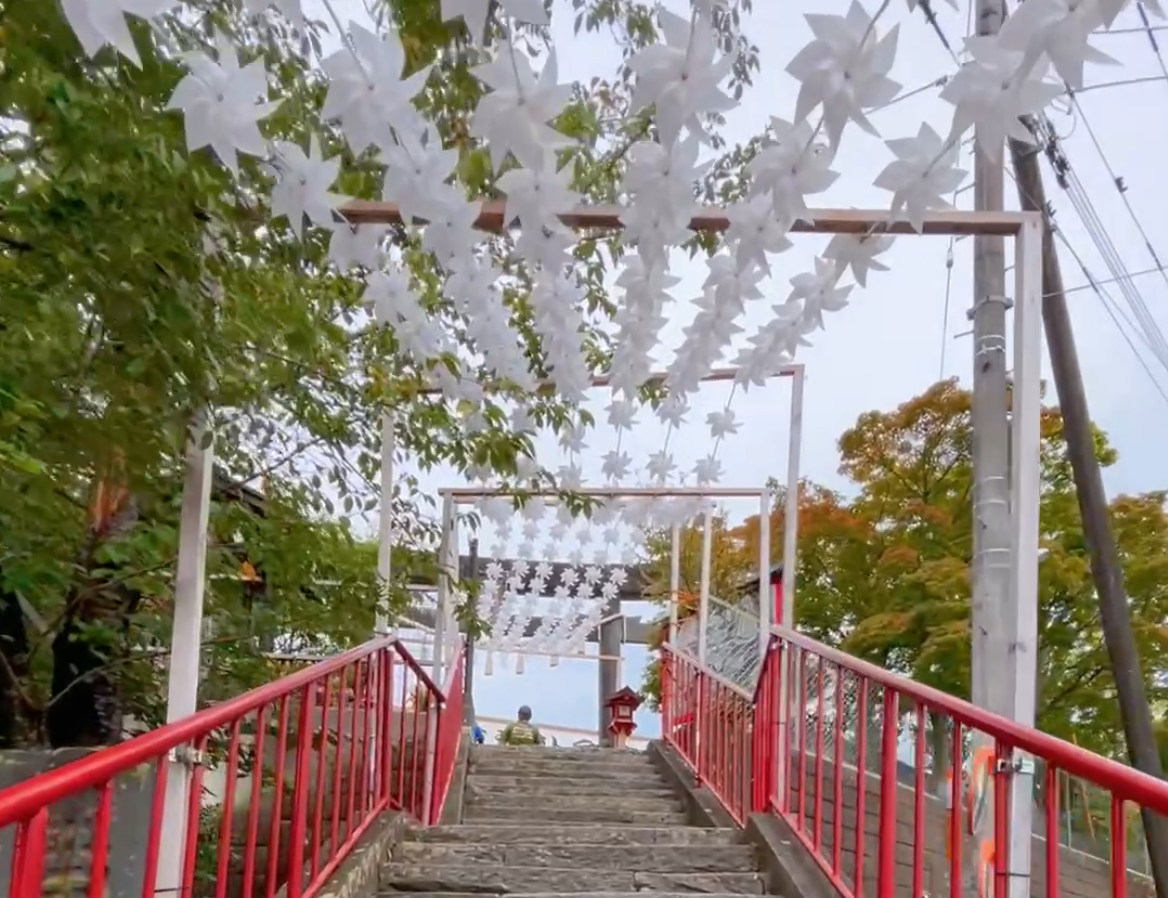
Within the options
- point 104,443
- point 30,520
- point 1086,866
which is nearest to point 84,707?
point 30,520

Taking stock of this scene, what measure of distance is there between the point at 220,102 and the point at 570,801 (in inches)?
176

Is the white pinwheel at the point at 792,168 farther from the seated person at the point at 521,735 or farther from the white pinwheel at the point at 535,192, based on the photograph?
the seated person at the point at 521,735

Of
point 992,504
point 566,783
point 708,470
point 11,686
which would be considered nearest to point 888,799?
point 992,504

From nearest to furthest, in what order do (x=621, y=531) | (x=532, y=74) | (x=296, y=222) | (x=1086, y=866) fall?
(x=532, y=74), (x=296, y=222), (x=621, y=531), (x=1086, y=866)

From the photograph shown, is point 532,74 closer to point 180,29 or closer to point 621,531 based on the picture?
point 180,29

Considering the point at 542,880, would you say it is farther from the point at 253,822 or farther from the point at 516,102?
the point at 516,102

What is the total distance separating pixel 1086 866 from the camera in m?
8.64

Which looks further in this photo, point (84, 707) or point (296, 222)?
point (84, 707)

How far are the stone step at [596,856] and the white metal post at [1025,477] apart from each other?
1567 millimetres

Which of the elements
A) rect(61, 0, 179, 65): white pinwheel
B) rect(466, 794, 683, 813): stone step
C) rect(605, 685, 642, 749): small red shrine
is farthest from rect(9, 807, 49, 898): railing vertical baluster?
rect(605, 685, 642, 749): small red shrine

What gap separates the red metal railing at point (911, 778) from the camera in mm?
1769

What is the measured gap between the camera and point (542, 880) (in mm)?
3465

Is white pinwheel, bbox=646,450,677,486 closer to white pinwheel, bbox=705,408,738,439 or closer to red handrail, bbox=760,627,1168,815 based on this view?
white pinwheel, bbox=705,408,738,439

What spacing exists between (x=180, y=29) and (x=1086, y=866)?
9.19m
